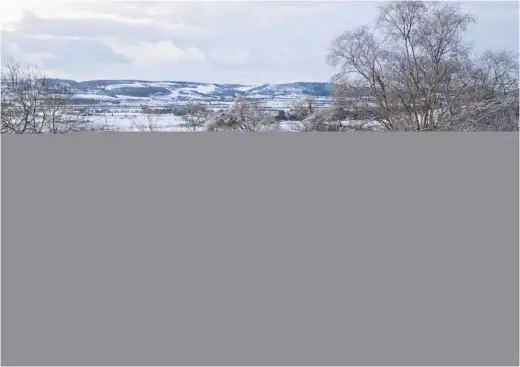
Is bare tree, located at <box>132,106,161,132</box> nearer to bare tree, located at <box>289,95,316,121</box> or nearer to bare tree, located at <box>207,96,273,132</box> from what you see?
bare tree, located at <box>207,96,273,132</box>

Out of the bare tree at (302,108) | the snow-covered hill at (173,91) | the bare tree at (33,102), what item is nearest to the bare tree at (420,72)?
the bare tree at (302,108)

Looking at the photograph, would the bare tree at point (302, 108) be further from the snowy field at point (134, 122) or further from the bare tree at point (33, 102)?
the bare tree at point (33, 102)

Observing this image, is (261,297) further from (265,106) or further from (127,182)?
(265,106)

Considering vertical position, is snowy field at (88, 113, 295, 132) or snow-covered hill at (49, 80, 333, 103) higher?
snow-covered hill at (49, 80, 333, 103)

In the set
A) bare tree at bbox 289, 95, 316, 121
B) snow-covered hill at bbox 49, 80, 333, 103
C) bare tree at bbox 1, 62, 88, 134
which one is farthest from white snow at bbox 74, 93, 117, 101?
bare tree at bbox 289, 95, 316, 121

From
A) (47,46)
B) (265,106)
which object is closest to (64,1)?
(47,46)

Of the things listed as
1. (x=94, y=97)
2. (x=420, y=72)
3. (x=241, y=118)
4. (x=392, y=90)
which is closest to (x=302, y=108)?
(x=241, y=118)
